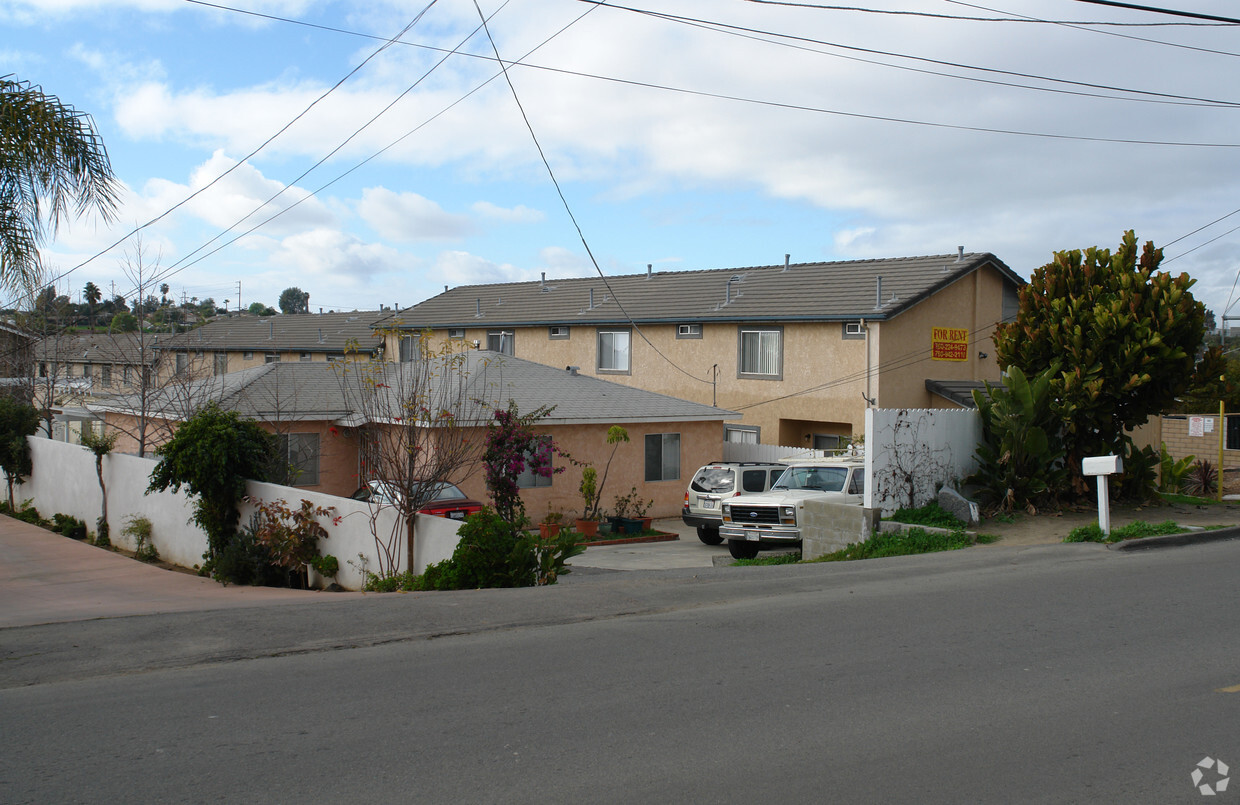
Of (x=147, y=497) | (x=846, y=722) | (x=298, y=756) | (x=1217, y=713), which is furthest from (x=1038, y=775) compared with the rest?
(x=147, y=497)

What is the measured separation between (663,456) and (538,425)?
168 inches

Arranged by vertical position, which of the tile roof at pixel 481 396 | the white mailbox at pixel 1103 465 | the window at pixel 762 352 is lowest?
the white mailbox at pixel 1103 465

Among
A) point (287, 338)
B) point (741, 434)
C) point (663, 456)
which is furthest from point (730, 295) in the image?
point (287, 338)

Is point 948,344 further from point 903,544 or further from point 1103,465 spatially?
point 903,544

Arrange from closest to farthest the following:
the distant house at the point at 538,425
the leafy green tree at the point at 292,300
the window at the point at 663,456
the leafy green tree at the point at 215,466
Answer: the leafy green tree at the point at 215,466
the distant house at the point at 538,425
the window at the point at 663,456
the leafy green tree at the point at 292,300

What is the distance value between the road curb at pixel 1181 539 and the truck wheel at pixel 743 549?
635 centimetres

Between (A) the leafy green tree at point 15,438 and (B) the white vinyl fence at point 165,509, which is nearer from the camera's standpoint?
(B) the white vinyl fence at point 165,509

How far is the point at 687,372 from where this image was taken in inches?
1248

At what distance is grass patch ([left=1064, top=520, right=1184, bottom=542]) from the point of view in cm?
1427

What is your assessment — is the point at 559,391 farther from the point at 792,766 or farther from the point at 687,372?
the point at 792,766

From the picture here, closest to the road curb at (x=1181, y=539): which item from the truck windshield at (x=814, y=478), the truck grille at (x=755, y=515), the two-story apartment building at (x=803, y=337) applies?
the truck windshield at (x=814, y=478)

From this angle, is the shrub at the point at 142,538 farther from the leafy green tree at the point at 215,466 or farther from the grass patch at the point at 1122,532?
the grass patch at the point at 1122,532

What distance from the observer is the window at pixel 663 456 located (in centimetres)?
2488

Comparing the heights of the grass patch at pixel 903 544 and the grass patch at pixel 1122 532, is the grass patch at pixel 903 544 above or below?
below
